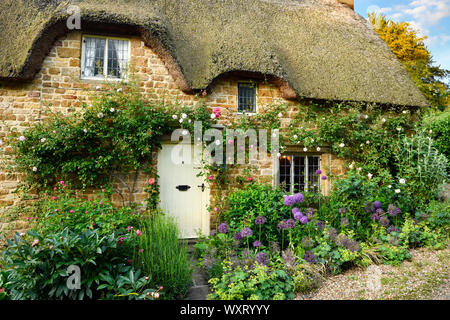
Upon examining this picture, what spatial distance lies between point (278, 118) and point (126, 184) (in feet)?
12.1

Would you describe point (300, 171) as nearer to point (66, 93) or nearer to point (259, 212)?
point (259, 212)

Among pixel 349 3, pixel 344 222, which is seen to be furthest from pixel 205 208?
pixel 349 3

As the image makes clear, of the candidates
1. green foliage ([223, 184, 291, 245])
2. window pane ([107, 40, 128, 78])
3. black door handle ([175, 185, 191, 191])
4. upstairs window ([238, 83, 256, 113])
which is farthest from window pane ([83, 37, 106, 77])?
green foliage ([223, 184, 291, 245])

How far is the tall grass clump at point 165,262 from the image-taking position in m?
3.12

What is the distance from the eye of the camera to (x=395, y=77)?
23.1 ft

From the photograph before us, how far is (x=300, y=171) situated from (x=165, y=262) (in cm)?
430

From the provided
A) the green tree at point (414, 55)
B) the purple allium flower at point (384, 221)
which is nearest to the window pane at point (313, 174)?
the purple allium flower at point (384, 221)

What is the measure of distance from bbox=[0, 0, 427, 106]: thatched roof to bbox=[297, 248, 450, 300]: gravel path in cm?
396

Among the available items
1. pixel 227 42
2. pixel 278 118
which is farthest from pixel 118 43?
pixel 278 118

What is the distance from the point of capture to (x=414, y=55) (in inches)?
563

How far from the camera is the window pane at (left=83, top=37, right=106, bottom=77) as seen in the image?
17.5 ft

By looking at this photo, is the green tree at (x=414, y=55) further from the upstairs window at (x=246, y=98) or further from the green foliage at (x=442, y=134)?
the upstairs window at (x=246, y=98)

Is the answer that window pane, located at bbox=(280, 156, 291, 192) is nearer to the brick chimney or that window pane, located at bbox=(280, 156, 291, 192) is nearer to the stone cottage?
the stone cottage

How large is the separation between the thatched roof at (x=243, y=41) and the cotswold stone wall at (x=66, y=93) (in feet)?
0.75
